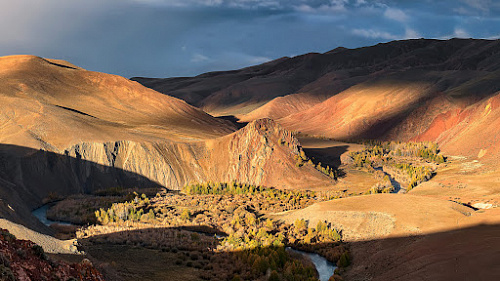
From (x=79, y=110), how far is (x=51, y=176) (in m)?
24.7

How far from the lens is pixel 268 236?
34.5 m

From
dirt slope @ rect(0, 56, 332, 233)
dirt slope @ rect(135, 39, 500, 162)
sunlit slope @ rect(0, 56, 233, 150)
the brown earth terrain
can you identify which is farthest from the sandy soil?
dirt slope @ rect(135, 39, 500, 162)

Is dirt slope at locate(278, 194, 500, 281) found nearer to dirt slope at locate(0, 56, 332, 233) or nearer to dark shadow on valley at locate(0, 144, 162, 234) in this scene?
dirt slope at locate(0, 56, 332, 233)

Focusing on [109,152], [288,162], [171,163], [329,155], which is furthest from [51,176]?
[329,155]

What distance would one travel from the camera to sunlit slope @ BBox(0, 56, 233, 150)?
55344 mm

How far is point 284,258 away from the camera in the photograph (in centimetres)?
2859

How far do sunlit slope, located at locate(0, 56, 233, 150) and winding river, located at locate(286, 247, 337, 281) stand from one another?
3657 cm

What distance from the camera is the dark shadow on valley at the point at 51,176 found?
45844 millimetres

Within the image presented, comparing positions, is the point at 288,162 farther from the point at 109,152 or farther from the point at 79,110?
the point at 79,110

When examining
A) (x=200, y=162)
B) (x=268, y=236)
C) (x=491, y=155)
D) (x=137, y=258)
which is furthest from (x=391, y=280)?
(x=491, y=155)

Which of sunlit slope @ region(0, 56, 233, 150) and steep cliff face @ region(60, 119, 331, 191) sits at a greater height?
sunlit slope @ region(0, 56, 233, 150)

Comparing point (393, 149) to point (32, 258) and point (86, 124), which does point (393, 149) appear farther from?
point (32, 258)

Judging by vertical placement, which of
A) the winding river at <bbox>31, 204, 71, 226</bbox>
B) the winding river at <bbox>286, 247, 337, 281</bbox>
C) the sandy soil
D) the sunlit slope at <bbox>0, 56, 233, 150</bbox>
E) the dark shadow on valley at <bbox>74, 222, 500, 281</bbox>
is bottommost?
the winding river at <bbox>286, 247, 337, 281</bbox>

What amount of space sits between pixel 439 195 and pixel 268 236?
22961 millimetres
